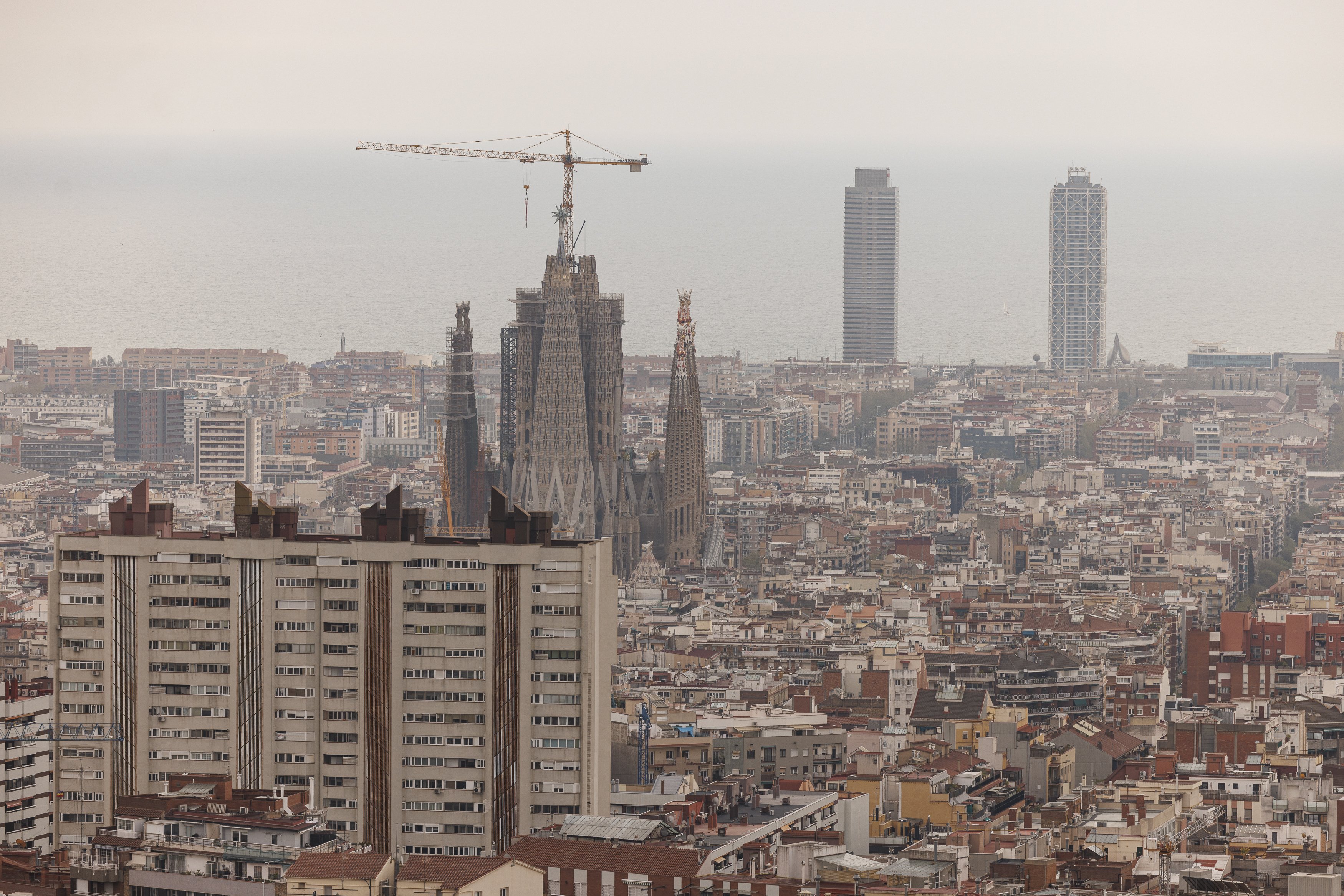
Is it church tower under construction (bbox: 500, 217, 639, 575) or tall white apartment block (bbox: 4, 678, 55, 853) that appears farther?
church tower under construction (bbox: 500, 217, 639, 575)

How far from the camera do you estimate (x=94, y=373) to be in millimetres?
124375

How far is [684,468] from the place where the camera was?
241 feet

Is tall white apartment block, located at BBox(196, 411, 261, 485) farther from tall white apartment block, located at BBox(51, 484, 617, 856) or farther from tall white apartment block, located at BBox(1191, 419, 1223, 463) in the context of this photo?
tall white apartment block, located at BBox(51, 484, 617, 856)

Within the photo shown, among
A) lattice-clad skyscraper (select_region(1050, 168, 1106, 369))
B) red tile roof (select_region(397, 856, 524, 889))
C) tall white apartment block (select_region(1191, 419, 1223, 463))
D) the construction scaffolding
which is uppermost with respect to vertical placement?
lattice-clad skyscraper (select_region(1050, 168, 1106, 369))

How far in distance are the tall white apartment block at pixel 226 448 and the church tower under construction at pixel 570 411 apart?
23.5 m

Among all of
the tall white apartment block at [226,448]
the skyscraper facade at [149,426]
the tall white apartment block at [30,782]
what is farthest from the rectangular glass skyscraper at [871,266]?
the tall white apartment block at [30,782]

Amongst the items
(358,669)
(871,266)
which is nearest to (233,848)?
(358,669)

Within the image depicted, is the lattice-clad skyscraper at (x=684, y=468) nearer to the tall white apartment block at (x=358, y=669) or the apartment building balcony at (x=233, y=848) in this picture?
the tall white apartment block at (x=358, y=669)

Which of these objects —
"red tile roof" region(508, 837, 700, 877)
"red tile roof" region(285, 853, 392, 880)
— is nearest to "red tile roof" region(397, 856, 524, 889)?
"red tile roof" region(285, 853, 392, 880)

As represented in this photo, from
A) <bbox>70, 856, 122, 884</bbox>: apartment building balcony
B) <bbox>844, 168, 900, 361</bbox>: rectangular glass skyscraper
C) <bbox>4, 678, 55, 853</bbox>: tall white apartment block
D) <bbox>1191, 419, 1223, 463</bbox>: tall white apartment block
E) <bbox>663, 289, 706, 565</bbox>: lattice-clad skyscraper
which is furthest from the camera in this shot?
<bbox>844, 168, 900, 361</bbox>: rectangular glass skyscraper

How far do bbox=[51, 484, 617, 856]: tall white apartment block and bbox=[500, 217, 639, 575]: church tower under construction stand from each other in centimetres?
4253

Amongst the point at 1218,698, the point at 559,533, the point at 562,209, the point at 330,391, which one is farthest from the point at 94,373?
the point at 1218,698

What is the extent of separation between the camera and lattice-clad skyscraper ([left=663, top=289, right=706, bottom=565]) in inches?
2862

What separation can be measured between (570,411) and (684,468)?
3548 millimetres
